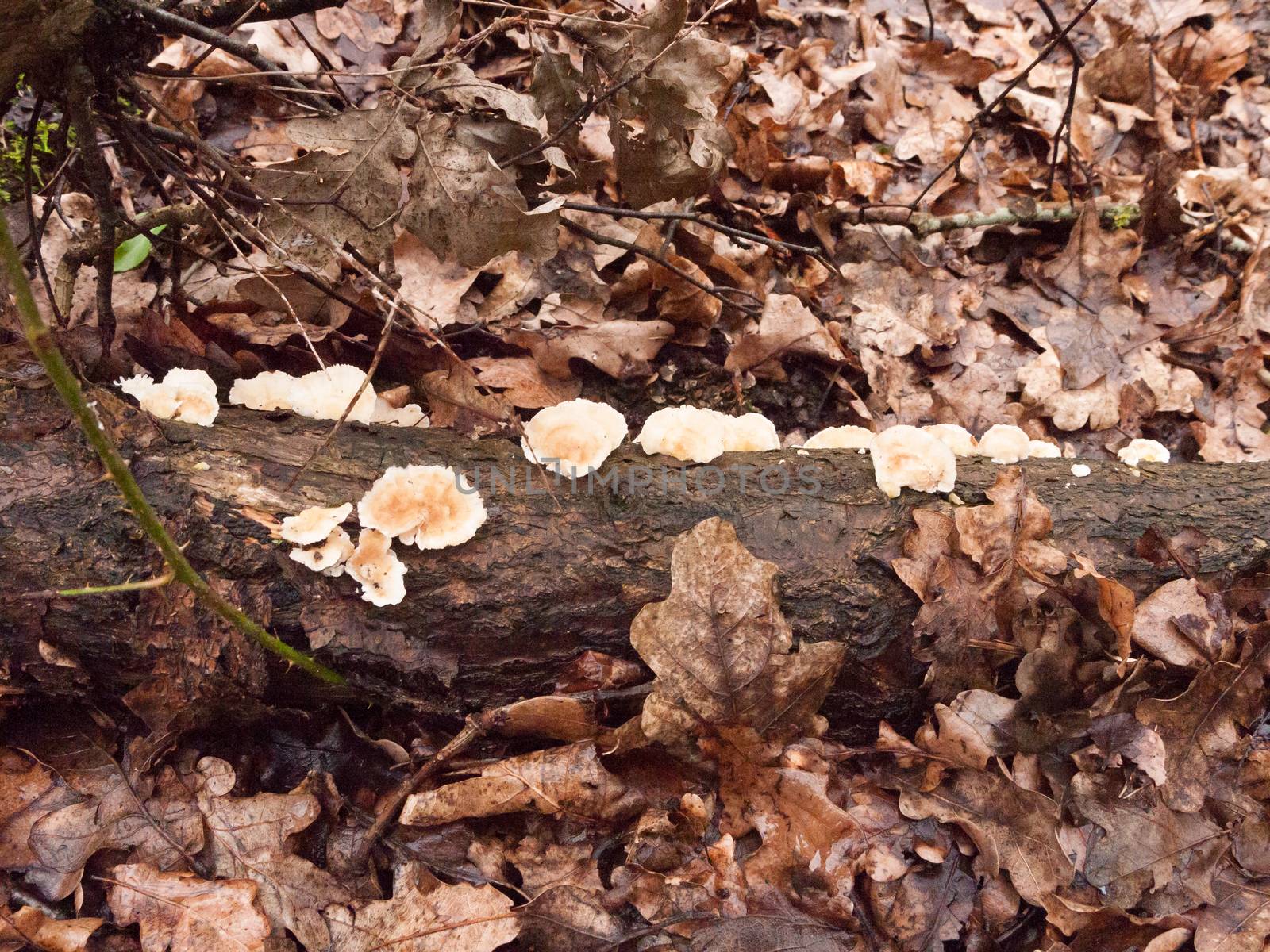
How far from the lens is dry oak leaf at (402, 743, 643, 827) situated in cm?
274

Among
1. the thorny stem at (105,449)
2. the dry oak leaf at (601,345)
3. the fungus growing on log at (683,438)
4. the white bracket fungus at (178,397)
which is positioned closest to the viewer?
the thorny stem at (105,449)

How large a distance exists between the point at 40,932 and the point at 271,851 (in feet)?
2.10

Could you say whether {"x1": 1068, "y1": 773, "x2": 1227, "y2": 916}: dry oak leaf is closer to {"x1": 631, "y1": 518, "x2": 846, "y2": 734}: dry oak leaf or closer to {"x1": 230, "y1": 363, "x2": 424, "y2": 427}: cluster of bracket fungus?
{"x1": 631, "y1": 518, "x2": 846, "y2": 734}: dry oak leaf

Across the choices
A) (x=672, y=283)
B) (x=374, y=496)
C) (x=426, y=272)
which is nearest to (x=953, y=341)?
(x=672, y=283)

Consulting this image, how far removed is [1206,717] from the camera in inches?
119

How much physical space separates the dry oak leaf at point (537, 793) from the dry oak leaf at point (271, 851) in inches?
12.9

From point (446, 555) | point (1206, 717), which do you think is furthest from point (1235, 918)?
point (446, 555)

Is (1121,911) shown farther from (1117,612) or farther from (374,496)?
(374,496)

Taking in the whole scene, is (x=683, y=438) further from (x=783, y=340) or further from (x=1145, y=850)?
(x=1145, y=850)

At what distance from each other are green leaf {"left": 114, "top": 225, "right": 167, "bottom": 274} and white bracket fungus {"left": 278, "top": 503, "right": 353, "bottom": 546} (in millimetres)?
2209

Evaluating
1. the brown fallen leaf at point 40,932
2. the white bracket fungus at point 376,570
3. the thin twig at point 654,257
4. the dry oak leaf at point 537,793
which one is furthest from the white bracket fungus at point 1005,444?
the brown fallen leaf at point 40,932

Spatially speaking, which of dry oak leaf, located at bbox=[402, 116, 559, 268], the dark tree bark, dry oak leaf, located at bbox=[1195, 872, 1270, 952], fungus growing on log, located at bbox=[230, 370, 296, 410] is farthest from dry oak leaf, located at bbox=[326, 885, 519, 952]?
dry oak leaf, located at bbox=[1195, 872, 1270, 952]

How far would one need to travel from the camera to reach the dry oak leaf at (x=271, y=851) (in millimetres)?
2518

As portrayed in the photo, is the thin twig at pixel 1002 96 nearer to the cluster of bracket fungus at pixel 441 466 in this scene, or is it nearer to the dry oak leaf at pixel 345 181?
the cluster of bracket fungus at pixel 441 466
